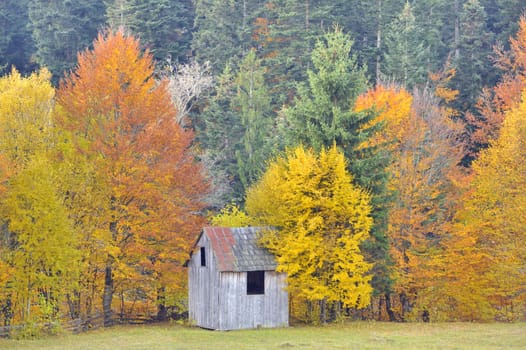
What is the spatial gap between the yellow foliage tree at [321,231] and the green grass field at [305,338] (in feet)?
6.75

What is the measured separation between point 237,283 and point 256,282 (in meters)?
1.08

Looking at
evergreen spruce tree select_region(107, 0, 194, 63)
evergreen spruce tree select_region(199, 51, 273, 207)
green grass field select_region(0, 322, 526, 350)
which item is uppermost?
evergreen spruce tree select_region(107, 0, 194, 63)

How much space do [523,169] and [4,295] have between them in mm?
24572

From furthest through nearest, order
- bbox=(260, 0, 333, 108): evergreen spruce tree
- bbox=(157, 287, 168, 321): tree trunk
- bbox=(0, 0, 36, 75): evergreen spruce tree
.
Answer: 1. bbox=(0, 0, 36, 75): evergreen spruce tree
2. bbox=(260, 0, 333, 108): evergreen spruce tree
3. bbox=(157, 287, 168, 321): tree trunk

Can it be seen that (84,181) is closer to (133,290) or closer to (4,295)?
(4,295)

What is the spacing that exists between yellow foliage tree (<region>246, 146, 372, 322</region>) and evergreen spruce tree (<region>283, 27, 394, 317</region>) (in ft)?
7.50

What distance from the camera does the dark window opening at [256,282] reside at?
3544 centimetres

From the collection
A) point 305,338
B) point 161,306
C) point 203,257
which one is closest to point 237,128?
point 161,306

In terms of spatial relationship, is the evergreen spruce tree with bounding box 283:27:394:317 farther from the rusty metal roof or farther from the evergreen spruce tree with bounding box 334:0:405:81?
the evergreen spruce tree with bounding box 334:0:405:81

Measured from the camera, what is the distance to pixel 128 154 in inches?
1428

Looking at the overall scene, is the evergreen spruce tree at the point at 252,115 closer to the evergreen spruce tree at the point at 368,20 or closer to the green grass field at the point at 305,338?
the evergreen spruce tree at the point at 368,20

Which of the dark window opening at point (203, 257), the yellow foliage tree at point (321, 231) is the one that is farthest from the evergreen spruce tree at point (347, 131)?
the dark window opening at point (203, 257)

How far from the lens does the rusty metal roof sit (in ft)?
114

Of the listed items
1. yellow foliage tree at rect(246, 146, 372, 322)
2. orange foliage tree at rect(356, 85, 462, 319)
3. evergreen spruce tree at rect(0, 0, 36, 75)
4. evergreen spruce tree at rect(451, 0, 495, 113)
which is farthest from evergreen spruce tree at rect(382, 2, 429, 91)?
evergreen spruce tree at rect(0, 0, 36, 75)
